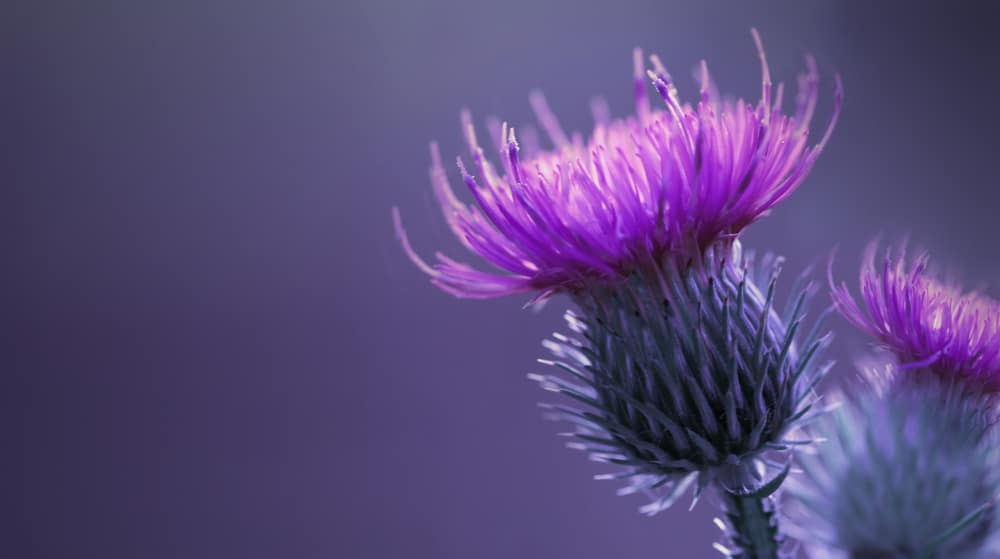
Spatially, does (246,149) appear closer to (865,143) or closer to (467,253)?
(467,253)

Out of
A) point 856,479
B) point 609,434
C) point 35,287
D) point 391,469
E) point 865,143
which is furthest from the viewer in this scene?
point 865,143

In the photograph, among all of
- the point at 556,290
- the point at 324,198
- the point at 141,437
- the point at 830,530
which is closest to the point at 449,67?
the point at 324,198

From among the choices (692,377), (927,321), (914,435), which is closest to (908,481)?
(914,435)

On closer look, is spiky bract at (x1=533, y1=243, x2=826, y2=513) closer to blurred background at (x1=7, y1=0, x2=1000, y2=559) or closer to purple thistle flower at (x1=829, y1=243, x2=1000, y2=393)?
purple thistle flower at (x1=829, y1=243, x2=1000, y2=393)

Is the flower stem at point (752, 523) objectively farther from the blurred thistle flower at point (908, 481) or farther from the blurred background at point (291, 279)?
the blurred background at point (291, 279)

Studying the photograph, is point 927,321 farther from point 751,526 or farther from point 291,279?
point 291,279

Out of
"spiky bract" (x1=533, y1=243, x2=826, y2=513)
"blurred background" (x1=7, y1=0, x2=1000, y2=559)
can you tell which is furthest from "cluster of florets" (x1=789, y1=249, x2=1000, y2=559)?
"blurred background" (x1=7, y1=0, x2=1000, y2=559)

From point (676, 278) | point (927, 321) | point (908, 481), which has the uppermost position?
point (676, 278)
